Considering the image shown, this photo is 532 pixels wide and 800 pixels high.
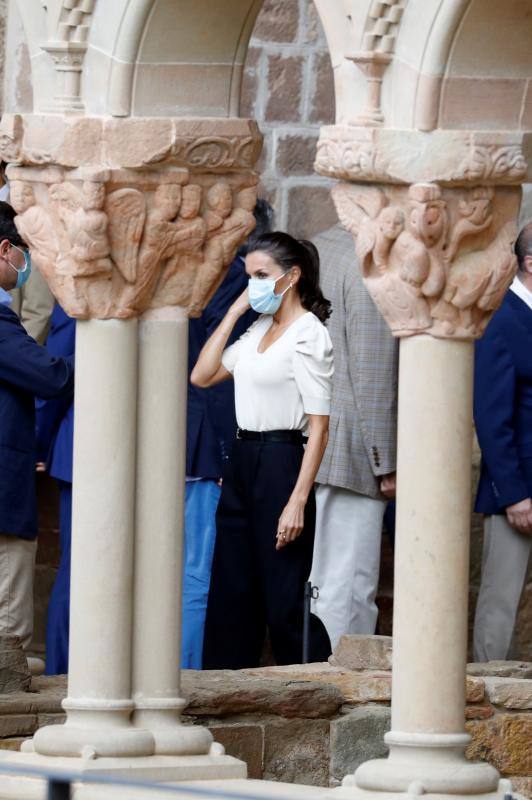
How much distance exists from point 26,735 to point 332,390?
6.10ft

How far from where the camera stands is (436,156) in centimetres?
665

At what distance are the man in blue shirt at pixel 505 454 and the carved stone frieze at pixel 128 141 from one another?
1.91m

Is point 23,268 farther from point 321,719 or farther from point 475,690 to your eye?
point 475,690

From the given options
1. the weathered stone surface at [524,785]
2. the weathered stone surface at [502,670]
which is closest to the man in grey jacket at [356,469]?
the weathered stone surface at [502,670]

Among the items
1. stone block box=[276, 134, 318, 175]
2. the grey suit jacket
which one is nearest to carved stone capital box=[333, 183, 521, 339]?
the grey suit jacket

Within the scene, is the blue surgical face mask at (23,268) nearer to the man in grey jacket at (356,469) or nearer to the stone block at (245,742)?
the man in grey jacket at (356,469)

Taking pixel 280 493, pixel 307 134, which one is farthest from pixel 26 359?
pixel 307 134

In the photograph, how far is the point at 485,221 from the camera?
673cm

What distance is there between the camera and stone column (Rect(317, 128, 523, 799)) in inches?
265

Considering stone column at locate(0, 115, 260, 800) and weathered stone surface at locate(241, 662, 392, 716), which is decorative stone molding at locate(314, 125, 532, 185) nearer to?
stone column at locate(0, 115, 260, 800)

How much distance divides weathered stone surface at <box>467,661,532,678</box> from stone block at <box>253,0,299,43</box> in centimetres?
291

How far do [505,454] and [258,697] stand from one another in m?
1.51

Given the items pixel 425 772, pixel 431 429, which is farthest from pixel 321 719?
pixel 431 429

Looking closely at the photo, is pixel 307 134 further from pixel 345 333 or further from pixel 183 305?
pixel 183 305
